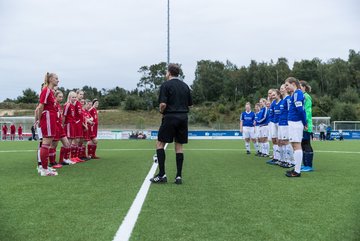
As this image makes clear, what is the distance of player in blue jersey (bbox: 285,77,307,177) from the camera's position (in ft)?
27.5

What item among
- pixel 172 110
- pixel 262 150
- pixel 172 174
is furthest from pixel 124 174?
pixel 262 150

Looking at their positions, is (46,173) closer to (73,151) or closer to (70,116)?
(70,116)

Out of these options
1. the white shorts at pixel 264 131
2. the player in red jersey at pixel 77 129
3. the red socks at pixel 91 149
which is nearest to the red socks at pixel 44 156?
the player in red jersey at pixel 77 129

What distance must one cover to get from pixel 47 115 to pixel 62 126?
7.71ft

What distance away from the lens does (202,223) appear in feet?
13.9

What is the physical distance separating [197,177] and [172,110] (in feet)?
5.51

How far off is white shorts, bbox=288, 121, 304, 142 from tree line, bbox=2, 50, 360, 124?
78448mm

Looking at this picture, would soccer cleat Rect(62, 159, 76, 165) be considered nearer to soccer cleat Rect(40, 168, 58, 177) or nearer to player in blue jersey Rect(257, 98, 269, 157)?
soccer cleat Rect(40, 168, 58, 177)

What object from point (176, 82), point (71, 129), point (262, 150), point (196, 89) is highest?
point (196, 89)

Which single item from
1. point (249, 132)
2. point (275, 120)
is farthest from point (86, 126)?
point (249, 132)

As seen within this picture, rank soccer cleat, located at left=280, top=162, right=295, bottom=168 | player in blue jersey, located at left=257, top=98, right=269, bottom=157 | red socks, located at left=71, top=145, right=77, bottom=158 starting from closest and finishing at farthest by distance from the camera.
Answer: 1. soccer cleat, located at left=280, top=162, right=295, bottom=168
2. red socks, located at left=71, top=145, right=77, bottom=158
3. player in blue jersey, located at left=257, top=98, right=269, bottom=157

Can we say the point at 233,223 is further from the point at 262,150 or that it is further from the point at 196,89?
the point at 196,89

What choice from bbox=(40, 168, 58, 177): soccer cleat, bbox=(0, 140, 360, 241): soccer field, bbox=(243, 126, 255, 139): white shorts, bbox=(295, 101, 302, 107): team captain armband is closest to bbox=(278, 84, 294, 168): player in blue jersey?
bbox=(295, 101, 302, 107): team captain armband

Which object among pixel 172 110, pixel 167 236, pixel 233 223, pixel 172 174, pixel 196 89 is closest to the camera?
pixel 167 236
